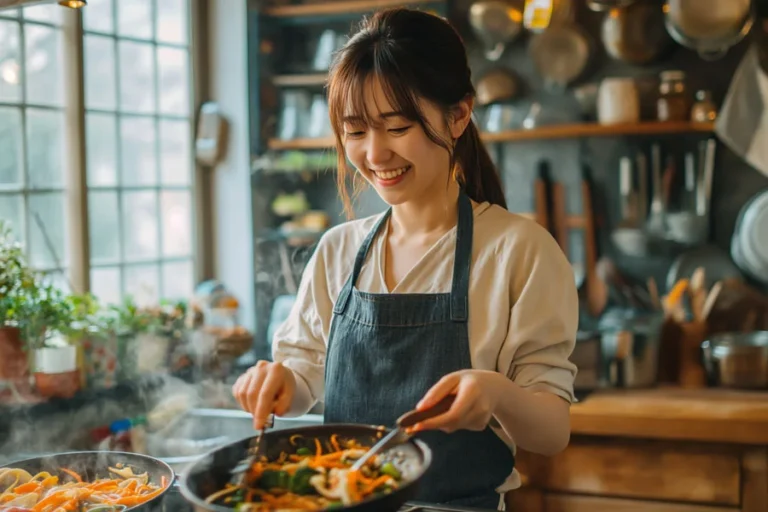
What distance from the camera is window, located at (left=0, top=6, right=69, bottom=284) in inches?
114

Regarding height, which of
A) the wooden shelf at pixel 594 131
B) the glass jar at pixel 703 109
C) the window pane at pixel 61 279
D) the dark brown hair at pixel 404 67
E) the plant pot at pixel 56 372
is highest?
the glass jar at pixel 703 109

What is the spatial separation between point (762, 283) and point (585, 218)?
714 mm

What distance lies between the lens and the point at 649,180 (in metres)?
3.55

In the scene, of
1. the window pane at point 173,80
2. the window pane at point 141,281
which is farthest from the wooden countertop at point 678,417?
the window pane at point 173,80

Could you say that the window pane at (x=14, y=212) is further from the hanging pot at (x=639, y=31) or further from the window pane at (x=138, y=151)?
the hanging pot at (x=639, y=31)

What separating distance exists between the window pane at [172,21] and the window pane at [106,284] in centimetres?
103

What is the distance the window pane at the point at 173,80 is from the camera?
377 centimetres

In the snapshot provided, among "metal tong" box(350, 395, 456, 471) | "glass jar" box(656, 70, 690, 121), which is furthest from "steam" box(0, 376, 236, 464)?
"glass jar" box(656, 70, 690, 121)

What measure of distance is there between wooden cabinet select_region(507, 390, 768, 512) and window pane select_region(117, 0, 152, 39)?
7.37ft

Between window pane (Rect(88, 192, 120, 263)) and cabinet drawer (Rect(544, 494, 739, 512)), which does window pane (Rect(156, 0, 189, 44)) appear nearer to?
window pane (Rect(88, 192, 120, 263))

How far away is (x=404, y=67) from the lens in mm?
1417

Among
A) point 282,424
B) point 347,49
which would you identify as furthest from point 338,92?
point 282,424

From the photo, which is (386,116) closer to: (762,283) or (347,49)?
(347,49)

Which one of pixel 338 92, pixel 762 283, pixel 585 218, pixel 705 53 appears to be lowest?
pixel 762 283
